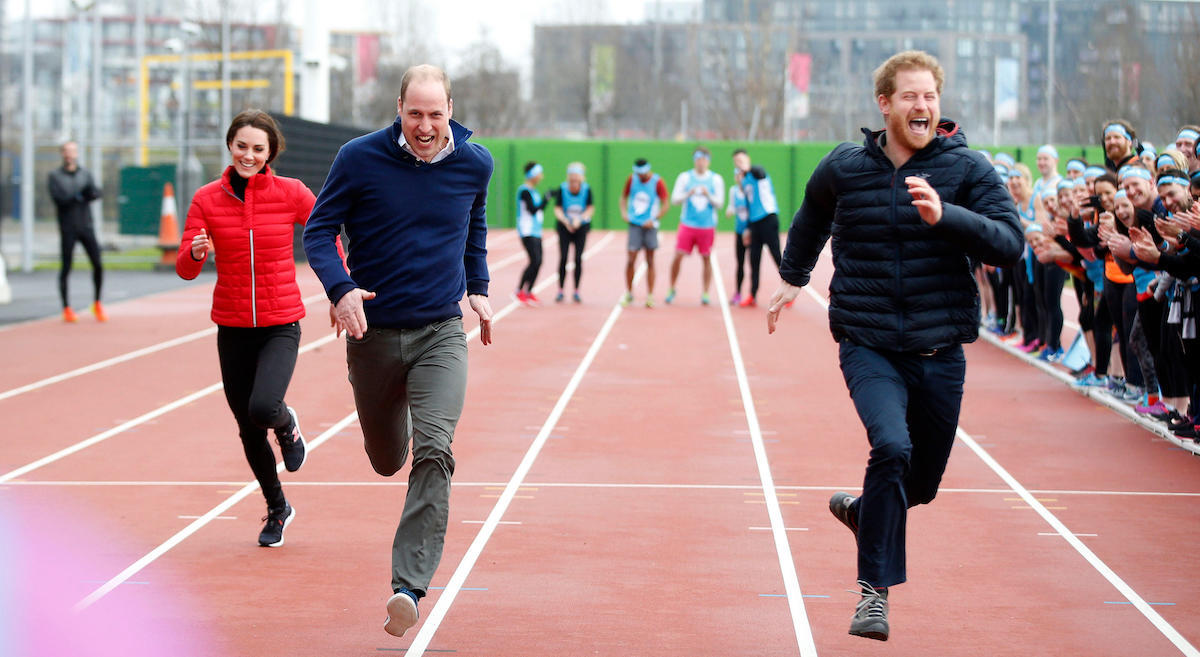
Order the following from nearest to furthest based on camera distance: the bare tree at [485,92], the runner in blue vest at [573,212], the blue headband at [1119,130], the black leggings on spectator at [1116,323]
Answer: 1. the black leggings on spectator at [1116,323]
2. the blue headband at [1119,130]
3. the runner in blue vest at [573,212]
4. the bare tree at [485,92]

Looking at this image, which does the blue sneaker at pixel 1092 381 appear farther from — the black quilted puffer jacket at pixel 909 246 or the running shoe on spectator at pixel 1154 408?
the black quilted puffer jacket at pixel 909 246

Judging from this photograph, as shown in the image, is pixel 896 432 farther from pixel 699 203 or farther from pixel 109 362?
pixel 699 203

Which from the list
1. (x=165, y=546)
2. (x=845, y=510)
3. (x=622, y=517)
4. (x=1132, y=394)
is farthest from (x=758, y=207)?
(x=845, y=510)

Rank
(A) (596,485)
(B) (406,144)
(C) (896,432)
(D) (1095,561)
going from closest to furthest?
(C) (896,432) → (B) (406,144) → (D) (1095,561) → (A) (596,485)

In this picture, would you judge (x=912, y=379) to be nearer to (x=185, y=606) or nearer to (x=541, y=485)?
(x=185, y=606)

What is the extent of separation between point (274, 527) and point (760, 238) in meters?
14.1

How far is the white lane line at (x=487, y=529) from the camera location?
5.88 m

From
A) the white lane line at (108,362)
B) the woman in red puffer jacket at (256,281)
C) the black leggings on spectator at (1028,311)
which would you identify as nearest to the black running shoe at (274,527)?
the woman in red puffer jacket at (256,281)

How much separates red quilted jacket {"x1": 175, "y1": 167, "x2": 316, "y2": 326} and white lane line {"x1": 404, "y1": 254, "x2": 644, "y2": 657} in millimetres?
1380

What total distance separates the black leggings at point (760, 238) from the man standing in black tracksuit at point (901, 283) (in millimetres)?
14760

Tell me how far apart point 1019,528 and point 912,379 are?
2.54 m

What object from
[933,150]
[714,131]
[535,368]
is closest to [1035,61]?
[714,131]

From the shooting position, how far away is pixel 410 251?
579cm

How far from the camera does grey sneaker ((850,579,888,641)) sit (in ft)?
17.4
